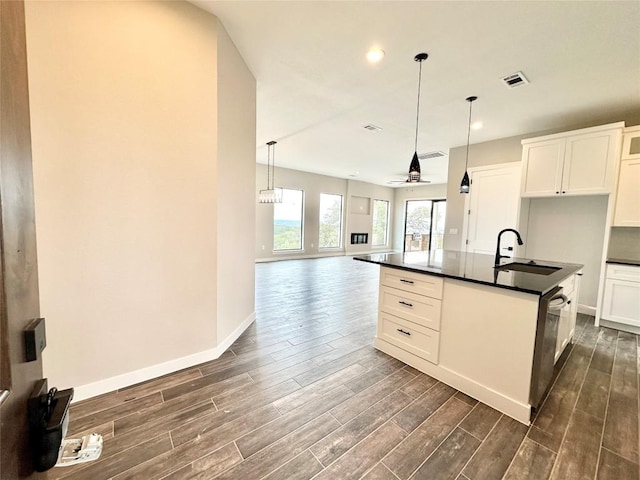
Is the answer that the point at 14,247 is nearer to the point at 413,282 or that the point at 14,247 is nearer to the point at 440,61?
the point at 413,282

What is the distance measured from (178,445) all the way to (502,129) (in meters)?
5.53

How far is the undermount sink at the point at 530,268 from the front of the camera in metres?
2.42

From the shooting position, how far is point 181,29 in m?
2.01

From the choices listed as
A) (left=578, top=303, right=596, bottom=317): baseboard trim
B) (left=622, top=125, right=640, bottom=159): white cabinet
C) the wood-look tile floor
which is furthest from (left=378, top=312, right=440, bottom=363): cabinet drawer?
(left=622, top=125, right=640, bottom=159): white cabinet

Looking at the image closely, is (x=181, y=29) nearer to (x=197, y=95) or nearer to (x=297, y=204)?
(x=197, y=95)

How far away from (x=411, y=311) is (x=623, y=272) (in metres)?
3.07

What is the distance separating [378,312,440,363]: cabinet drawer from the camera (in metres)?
2.20

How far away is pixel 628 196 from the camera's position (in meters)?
3.28

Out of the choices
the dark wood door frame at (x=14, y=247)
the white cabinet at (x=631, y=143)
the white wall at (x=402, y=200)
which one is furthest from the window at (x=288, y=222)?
the dark wood door frame at (x=14, y=247)

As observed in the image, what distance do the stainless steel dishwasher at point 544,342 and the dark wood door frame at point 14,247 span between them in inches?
89.2

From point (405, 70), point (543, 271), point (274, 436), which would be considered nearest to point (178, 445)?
point (274, 436)

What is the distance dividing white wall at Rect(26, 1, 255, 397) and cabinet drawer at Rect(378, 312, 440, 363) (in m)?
1.59

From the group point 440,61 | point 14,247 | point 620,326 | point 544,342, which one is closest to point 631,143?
point 620,326

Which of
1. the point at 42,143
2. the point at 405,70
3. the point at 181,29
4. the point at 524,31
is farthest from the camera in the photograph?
the point at 405,70
